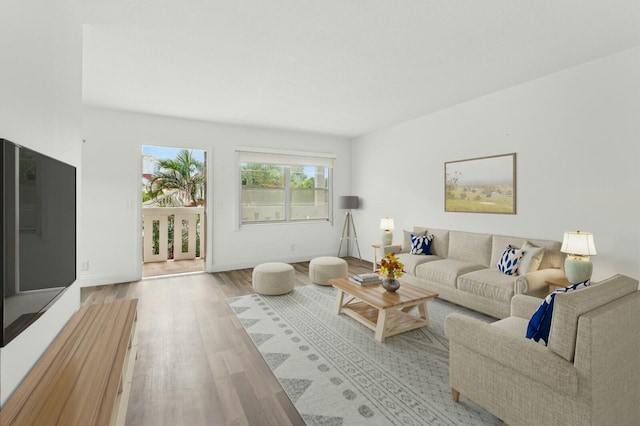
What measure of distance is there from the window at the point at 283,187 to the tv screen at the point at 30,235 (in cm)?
410

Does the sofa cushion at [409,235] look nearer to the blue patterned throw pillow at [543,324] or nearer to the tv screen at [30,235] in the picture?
the blue patterned throw pillow at [543,324]

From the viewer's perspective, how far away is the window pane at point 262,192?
5.95 meters

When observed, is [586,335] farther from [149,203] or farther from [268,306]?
[149,203]

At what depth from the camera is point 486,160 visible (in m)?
4.18

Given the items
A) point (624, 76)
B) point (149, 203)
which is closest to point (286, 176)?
point (149, 203)

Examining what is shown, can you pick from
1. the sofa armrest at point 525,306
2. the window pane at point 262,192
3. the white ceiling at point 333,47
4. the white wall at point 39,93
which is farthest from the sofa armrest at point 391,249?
the white wall at point 39,93

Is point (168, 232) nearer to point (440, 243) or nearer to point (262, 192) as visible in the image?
point (262, 192)

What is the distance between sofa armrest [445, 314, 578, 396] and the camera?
1455mm

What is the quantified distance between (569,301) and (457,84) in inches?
121

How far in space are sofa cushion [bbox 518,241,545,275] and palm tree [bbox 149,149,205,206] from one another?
20.0 ft

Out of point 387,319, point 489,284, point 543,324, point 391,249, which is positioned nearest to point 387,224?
point 391,249

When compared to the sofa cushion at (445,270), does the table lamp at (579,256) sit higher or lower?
higher

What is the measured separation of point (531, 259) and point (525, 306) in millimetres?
1256

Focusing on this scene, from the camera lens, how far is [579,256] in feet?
9.66
